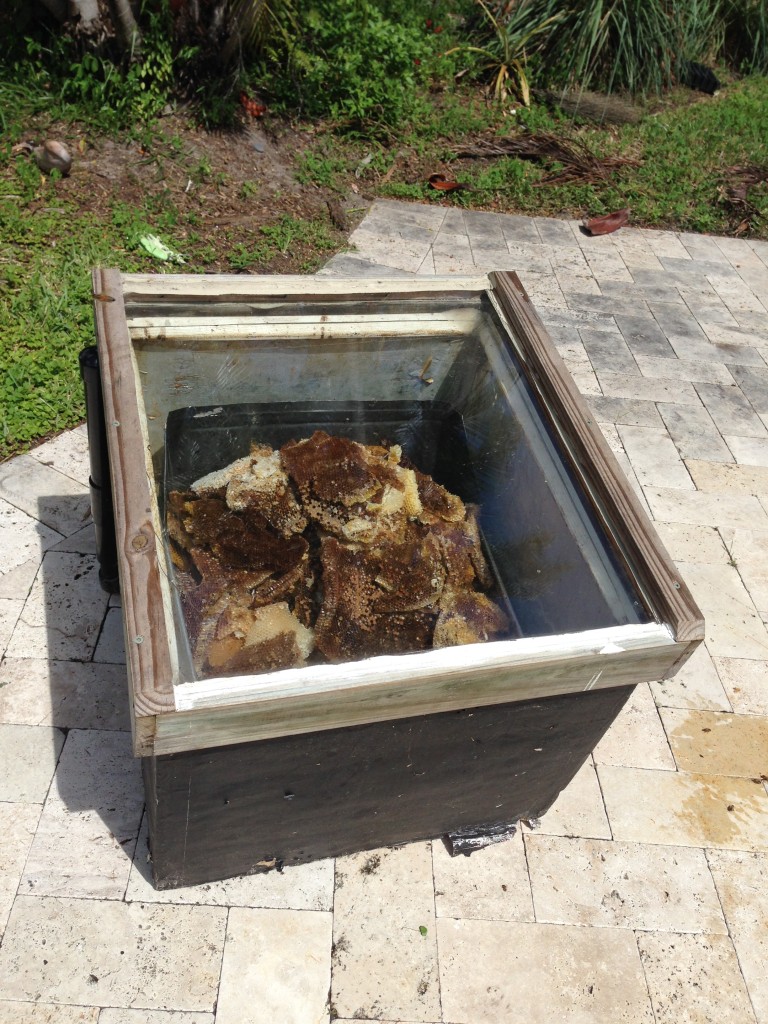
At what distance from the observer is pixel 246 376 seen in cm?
246

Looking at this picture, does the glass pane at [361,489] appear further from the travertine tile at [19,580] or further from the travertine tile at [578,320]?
the travertine tile at [578,320]

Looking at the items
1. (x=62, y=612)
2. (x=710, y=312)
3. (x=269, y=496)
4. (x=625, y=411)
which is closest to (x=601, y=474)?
(x=269, y=496)

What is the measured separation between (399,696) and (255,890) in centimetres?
116

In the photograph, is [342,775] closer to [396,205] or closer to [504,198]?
[396,205]

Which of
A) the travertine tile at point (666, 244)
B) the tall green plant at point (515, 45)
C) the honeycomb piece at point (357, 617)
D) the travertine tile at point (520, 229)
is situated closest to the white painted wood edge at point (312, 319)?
the honeycomb piece at point (357, 617)

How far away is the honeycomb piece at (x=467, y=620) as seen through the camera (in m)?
2.01

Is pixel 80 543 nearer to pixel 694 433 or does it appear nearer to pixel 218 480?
pixel 218 480

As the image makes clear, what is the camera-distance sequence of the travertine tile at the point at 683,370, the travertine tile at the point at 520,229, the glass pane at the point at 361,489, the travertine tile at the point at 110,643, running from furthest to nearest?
the travertine tile at the point at 520,229
the travertine tile at the point at 683,370
the travertine tile at the point at 110,643
the glass pane at the point at 361,489

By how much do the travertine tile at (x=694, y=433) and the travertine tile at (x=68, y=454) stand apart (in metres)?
3.22

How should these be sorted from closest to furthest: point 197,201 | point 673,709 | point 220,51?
1. point 673,709
2. point 197,201
3. point 220,51

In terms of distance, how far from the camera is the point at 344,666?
1532 millimetres

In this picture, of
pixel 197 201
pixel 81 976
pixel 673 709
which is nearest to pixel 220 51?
pixel 197 201

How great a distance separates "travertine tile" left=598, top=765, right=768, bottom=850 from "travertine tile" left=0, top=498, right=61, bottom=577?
2.41m

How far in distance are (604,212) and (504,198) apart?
895 mm
